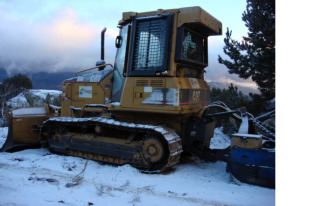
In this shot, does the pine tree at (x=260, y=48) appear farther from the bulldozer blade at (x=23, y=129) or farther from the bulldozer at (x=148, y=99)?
the bulldozer blade at (x=23, y=129)

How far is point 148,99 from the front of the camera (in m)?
5.25

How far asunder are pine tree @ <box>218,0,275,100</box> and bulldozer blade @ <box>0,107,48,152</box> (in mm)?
5740

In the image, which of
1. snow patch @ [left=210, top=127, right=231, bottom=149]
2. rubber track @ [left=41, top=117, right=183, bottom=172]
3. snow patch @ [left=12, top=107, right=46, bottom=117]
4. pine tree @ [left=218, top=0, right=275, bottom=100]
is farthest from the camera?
snow patch @ [left=210, top=127, right=231, bottom=149]

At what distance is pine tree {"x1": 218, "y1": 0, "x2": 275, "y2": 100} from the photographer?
6.43m

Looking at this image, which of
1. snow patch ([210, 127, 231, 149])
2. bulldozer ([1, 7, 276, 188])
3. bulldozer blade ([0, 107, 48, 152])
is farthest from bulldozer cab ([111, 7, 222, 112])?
bulldozer blade ([0, 107, 48, 152])

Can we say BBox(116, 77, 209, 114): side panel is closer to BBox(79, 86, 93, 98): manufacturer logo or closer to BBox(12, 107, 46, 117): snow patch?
BBox(79, 86, 93, 98): manufacturer logo

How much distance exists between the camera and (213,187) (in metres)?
4.46

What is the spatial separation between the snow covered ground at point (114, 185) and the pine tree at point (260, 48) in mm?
2642

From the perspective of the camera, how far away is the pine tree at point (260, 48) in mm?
6434

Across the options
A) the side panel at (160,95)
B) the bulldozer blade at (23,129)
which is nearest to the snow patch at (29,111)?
the bulldozer blade at (23,129)

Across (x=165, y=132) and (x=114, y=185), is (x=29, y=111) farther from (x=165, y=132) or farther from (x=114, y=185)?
(x=165, y=132)

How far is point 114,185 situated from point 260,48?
4.94m

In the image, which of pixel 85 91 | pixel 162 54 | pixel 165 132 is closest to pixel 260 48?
pixel 162 54
